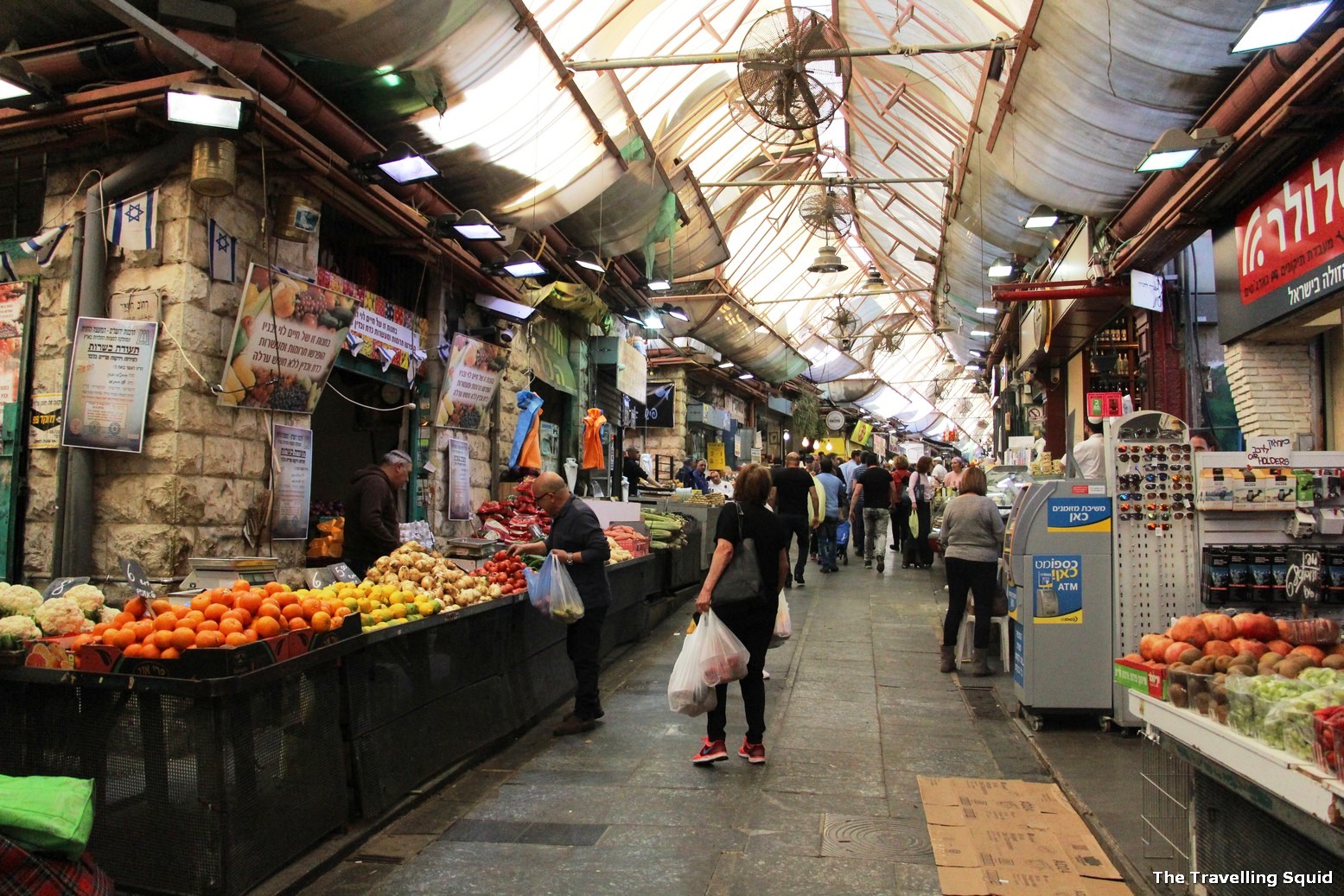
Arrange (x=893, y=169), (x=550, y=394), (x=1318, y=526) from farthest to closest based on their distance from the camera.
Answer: (x=893, y=169) → (x=550, y=394) → (x=1318, y=526)

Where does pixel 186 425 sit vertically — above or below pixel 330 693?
above

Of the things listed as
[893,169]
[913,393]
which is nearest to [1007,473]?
[893,169]

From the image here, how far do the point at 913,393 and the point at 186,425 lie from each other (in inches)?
1596

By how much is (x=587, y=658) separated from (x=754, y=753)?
4.56ft

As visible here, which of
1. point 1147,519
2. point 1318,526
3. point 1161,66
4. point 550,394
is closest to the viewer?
point 1318,526

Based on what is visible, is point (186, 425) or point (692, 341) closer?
point (186, 425)

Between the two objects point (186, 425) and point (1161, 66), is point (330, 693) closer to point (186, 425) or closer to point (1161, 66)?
point (186, 425)

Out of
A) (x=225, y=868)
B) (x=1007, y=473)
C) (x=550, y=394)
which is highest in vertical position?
Answer: (x=550, y=394)

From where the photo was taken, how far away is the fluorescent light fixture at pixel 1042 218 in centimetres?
1120

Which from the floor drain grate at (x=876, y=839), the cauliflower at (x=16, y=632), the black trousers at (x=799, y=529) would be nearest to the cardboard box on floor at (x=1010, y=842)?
the floor drain grate at (x=876, y=839)

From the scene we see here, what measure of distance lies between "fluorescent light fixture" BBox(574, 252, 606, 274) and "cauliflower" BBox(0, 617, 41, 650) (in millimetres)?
8355

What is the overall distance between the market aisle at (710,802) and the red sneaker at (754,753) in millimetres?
57

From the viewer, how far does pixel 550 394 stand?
1406 centimetres

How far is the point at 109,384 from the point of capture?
599 cm
